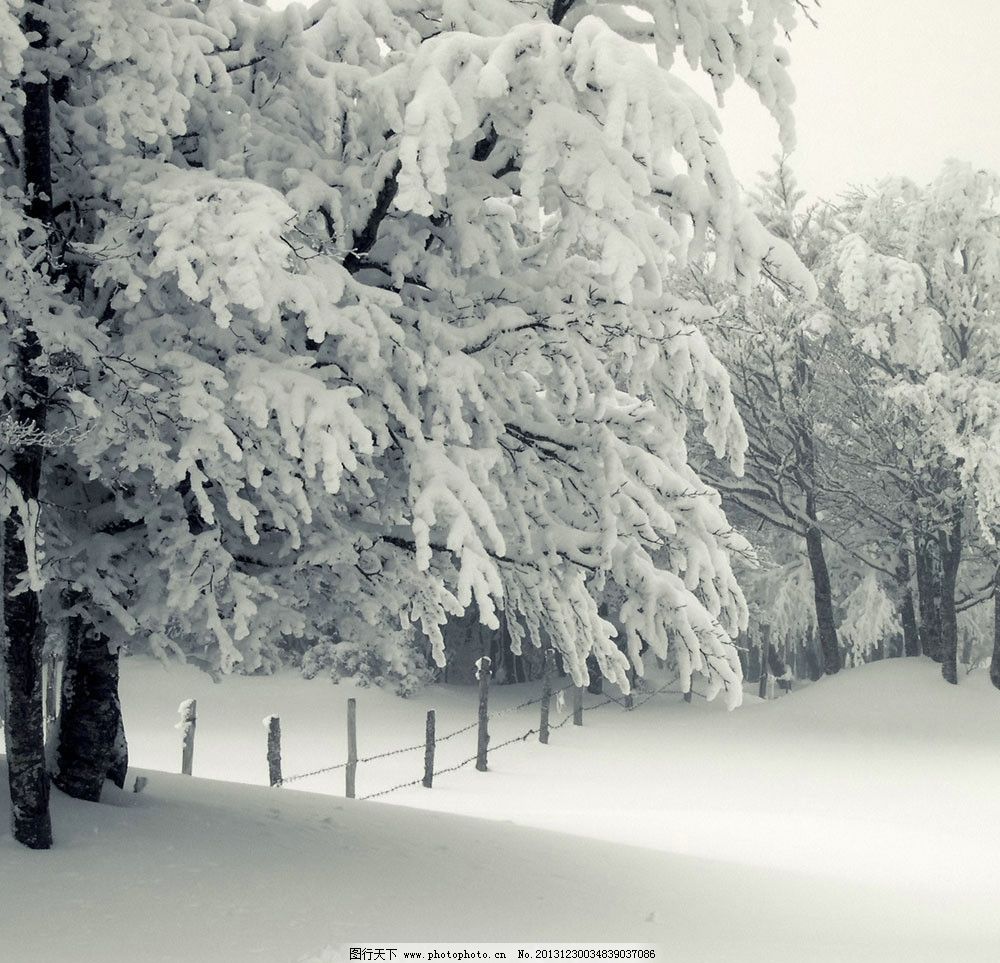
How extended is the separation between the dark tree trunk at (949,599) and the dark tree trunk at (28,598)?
20.8m

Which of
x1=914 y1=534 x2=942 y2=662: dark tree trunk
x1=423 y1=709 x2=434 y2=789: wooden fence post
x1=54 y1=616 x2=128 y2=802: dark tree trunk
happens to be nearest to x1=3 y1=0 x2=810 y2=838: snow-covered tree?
x1=54 y1=616 x2=128 y2=802: dark tree trunk

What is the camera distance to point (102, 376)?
7.03m

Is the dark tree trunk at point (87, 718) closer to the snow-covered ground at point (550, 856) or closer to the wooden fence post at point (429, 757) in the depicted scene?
the snow-covered ground at point (550, 856)

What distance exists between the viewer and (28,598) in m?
7.19

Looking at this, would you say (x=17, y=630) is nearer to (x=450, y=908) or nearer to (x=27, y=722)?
(x=27, y=722)

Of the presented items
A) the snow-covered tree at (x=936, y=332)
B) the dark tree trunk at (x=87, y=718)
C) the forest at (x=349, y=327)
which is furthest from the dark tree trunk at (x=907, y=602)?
the dark tree trunk at (x=87, y=718)

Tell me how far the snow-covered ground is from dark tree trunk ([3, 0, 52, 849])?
27 centimetres

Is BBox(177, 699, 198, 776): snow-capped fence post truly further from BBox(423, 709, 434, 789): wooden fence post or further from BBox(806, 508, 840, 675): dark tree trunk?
BBox(806, 508, 840, 675): dark tree trunk

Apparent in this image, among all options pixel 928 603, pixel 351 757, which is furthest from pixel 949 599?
pixel 351 757

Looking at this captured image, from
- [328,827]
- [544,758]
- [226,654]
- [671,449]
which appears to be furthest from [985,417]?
[226,654]

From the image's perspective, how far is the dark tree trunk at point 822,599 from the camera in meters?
26.8

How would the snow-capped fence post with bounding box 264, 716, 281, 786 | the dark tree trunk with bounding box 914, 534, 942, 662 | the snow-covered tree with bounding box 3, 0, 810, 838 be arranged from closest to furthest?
the snow-covered tree with bounding box 3, 0, 810, 838
the snow-capped fence post with bounding box 264, 716, 281, 786
the dark tree trunk with bounding box 914, 534, 942, 662

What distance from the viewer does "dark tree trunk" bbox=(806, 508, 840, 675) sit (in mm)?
26766

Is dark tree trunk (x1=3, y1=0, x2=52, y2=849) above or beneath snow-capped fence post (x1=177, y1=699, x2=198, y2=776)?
above
